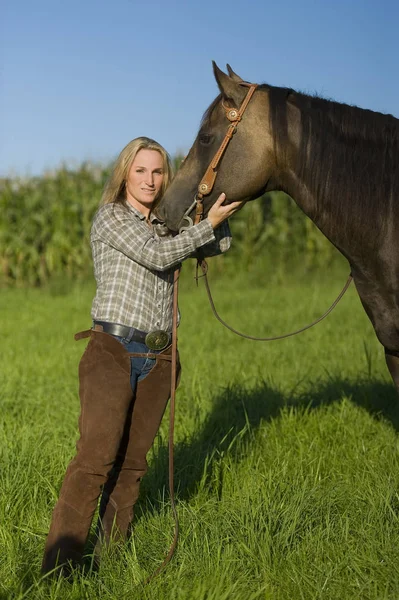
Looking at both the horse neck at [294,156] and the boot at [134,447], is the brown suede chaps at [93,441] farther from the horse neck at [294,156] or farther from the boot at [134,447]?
the horse neck at [294,156]

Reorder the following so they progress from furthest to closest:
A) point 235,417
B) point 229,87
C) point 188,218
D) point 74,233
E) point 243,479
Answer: point 74,233, point 235,417, point 243,479, point 188,218, point 229,87

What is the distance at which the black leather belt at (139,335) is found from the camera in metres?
3.22

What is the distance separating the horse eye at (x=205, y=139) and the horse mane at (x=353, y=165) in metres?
0.31

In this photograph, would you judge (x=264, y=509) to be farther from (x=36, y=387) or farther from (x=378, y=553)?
(x=36, y=387)

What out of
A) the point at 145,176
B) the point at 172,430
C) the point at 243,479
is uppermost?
the point at 145,176

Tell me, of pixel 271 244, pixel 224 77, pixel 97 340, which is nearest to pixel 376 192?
pixel 224 77

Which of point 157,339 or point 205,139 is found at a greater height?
point 205,139

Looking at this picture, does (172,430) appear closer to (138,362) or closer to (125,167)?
(138,362)

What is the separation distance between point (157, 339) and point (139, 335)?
83 mm

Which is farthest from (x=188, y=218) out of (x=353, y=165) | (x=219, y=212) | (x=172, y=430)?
(x=172, y=430)

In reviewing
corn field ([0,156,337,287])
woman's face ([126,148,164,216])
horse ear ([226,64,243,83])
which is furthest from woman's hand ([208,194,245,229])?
corn field ([0,156,337,287])

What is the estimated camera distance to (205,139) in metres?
3.19

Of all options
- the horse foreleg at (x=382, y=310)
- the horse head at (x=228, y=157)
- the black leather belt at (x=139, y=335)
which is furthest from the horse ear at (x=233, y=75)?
the black leather belt at (x=139, y=335)

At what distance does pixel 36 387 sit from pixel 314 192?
13.1 ft
